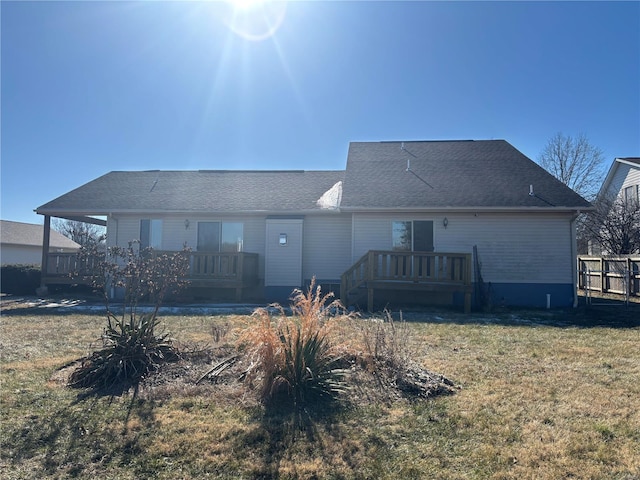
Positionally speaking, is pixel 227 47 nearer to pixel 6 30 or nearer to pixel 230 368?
pixel 6 30

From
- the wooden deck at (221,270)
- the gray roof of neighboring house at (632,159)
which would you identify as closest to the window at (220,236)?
the wooden deck at (221,270)

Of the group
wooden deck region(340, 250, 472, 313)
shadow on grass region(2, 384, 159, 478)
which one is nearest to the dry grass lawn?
shadow on grass region(2, 384, 159, 478)

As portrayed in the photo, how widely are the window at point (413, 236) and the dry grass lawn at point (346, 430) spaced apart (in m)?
7.10

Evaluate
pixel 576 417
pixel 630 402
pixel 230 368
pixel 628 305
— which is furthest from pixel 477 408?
pixel 628 305

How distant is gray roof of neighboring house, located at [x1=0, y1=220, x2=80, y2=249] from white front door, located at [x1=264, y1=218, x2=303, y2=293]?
23.5 metres

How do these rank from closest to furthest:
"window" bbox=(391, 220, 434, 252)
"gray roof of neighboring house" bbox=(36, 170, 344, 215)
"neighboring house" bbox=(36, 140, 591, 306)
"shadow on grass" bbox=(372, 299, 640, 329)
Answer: "shadow on grass" bbox=(372, 299, 640, 329) → "neighboring house" bbox=(36, 140, 591, 306) → "window" bbox=(391, 220, 434, 252) → "gray roof of neighboring house" bbox=(36, 170, 344, 215)

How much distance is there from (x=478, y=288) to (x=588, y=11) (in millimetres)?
7075

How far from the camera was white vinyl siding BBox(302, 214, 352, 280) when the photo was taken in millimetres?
13234

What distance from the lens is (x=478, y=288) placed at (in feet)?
38.8

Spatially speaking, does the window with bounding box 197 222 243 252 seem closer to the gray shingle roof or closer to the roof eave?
the gray shingle roof

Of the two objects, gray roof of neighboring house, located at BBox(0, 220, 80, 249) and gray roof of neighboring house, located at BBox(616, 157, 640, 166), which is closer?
gray roof of neighboring house, located at BBox(616, 157, 640, 166)

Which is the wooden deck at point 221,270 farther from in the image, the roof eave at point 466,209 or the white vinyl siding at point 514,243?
the white vinyl siding at point 514,243

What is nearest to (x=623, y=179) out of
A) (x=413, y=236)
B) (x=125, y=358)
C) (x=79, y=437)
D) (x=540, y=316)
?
(x=413, y=236)

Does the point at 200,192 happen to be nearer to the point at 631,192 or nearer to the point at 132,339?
the point at 132,339
